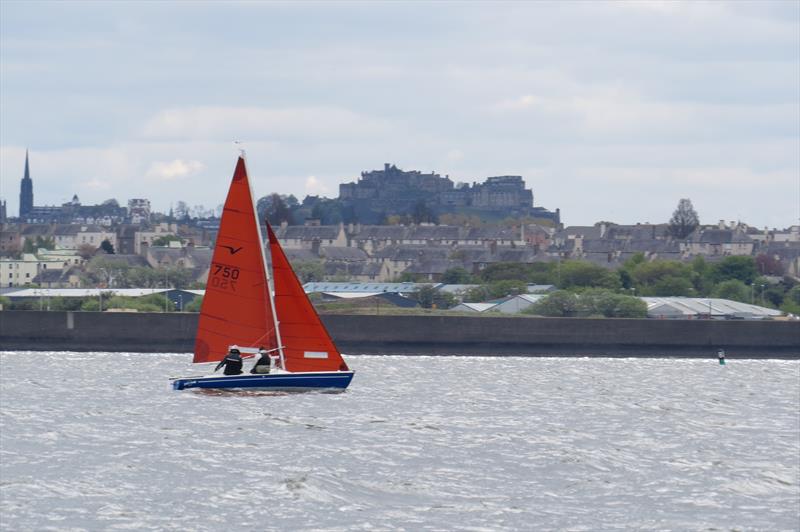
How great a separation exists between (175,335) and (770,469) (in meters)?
51.4

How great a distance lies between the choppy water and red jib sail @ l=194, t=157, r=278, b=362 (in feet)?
5.95

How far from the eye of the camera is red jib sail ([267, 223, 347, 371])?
149 ft

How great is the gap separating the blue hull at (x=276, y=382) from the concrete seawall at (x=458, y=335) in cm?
3221

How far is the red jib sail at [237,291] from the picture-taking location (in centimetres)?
4559

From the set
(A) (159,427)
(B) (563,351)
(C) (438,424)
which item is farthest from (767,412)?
(B) (563,351)

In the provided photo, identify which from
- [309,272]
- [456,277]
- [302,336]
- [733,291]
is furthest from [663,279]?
[302,336]

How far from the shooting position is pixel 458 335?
79188mm

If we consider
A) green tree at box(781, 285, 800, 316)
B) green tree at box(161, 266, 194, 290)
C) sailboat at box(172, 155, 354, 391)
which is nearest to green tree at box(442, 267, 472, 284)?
green tree at box(161, 266, 194, 290)

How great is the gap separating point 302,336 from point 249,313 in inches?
64.5

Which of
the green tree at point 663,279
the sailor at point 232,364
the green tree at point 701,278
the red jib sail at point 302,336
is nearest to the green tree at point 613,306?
the green tree at point 663,279

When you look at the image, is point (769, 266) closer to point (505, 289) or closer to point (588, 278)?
point (588, 278)

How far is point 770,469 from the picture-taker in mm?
30078

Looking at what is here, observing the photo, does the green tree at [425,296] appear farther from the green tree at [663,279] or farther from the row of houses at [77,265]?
the row of houses at [77,265]

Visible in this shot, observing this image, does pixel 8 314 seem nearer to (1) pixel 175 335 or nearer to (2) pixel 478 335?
(1) pixel 175 335
